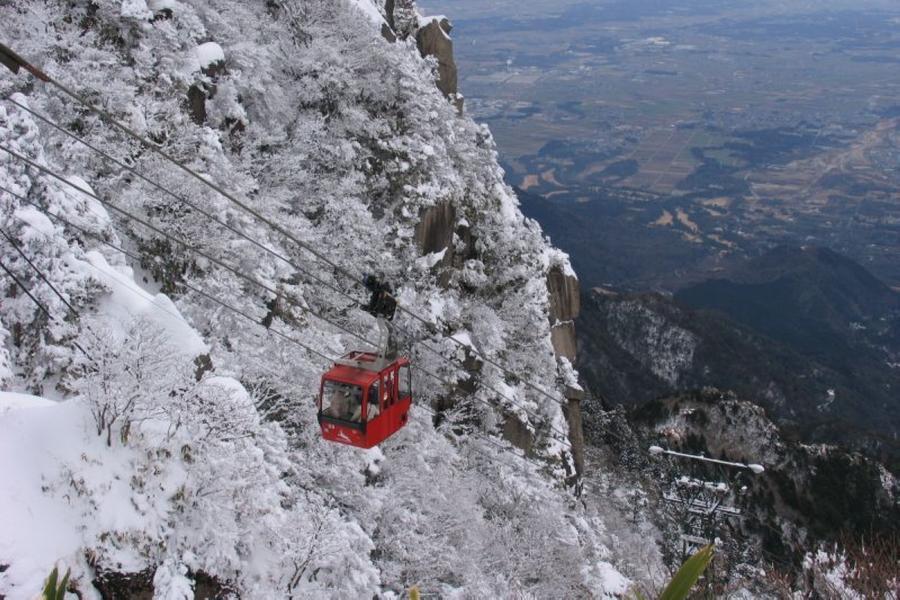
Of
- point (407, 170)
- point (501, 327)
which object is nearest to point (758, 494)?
point (501, 327)

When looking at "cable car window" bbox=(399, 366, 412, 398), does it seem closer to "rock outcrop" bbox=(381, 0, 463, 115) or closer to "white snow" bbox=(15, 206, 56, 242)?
"white snow" bbox=(15, 206, 56, 242)

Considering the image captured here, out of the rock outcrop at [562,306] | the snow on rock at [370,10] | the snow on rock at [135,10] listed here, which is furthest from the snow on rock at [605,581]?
the snow on rock at [370,10]

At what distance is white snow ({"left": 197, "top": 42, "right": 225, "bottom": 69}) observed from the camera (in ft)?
88.9

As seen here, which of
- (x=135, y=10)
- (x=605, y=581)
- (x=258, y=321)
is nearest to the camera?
(x=258, y=321)

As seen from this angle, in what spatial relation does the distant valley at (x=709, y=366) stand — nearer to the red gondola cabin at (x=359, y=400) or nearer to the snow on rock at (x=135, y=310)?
the red gondola cabin at (x=359, y=400)

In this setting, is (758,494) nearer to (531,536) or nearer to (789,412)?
(531,536)

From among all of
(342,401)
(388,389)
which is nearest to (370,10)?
(388,389)

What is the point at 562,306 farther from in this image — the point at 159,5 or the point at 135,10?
the point at 135,10

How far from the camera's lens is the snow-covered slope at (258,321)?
12352mm

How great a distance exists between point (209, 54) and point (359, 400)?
18.1 metres

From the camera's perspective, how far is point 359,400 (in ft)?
48.3

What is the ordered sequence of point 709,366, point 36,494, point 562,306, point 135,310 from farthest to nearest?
point 709,366 < point 562,306 < point 135,310 < point 36,494

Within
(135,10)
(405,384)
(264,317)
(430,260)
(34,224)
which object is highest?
(135,10)

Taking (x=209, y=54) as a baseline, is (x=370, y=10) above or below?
above
